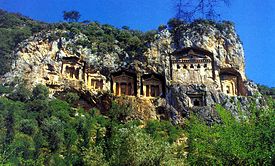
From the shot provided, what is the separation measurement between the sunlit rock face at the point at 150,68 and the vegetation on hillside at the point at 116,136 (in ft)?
9.74

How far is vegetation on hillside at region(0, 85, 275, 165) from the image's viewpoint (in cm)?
1363

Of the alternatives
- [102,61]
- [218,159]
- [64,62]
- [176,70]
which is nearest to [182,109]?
[176,70]

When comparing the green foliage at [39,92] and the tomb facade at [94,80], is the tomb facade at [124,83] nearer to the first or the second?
the tomb facade at [94,80]

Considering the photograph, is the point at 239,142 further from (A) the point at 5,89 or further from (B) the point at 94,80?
(A) the point at 5,89

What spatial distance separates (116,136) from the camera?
79.5ft

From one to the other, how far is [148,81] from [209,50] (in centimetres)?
1003

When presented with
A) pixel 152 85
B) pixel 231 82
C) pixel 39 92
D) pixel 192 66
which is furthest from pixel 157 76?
pixel 39 92

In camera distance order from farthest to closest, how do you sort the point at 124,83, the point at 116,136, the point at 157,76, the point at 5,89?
the point at 124,83
the point at 157,76
the point at 5,89
the point at 116,136

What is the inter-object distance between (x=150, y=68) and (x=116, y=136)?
34836 millimetres

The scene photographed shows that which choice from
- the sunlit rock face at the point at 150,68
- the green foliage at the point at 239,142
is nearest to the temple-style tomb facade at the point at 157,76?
the sunlit rock face at the point at 150,68

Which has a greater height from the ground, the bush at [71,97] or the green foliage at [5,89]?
the green foliage at [5,89]

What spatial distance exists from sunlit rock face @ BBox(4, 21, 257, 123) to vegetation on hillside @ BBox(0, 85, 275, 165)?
297 centimetres

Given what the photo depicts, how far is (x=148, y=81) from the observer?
58844 mm

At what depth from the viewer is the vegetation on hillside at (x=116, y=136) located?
44.7ft
